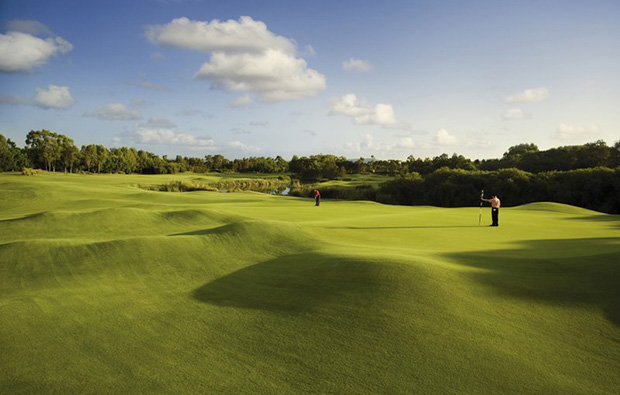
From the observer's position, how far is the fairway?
16.5 ft

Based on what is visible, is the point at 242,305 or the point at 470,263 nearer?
the point at 242,305

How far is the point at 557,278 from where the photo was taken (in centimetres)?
820

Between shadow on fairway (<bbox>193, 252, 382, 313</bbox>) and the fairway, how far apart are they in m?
0.05

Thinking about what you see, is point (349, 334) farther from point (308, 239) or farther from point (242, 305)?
point (308, 239)

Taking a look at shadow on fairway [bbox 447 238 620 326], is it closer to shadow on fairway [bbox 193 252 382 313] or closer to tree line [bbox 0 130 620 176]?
shadow on fairway [bbox 193 252 382 313]

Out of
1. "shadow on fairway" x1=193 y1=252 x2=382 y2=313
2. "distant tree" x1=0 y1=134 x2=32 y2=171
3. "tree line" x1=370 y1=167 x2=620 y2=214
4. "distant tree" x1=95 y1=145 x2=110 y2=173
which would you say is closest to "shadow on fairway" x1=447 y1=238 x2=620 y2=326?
"shadow on fairway" x1=193 y1=252 x2=382 y2=313

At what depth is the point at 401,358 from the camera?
5.39m

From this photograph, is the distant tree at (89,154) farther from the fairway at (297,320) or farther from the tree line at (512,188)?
the fairway at (297,320)

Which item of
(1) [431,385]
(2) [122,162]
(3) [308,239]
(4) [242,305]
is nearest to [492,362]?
(1) [431,385]

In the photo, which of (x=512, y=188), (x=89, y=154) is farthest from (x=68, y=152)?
(x=512, y=188)

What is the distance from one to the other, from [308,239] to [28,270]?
8683 millimetres

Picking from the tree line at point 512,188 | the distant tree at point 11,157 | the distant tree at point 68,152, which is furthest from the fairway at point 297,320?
the distant tree at point 11,157

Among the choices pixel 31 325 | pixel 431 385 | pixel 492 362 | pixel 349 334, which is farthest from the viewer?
pixel 31 325

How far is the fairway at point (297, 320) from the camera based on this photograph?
16.5ft
